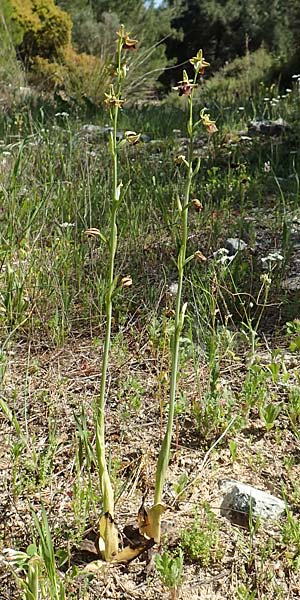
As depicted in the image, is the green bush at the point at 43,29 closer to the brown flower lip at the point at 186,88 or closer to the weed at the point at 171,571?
the brown flower lip at the point at 186,88

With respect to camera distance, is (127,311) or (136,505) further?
(127,311)

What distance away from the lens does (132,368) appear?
2.04m

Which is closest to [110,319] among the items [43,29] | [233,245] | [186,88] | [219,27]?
[186,88]

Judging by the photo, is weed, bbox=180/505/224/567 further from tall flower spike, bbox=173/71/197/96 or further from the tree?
the tree

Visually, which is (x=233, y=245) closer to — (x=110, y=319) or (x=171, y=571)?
(x=110, y=319)

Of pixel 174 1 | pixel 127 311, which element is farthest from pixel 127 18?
pixel 127 311

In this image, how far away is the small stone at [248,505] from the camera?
1413 millimetres

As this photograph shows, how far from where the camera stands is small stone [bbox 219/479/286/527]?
1413 millimetres

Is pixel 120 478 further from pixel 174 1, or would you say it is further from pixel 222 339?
pixel 174 1

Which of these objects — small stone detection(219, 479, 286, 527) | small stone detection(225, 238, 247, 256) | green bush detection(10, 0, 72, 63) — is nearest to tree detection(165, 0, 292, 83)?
green bush detection(10, 0, 72, 63)

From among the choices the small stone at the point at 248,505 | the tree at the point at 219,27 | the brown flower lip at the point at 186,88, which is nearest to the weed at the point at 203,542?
the small stone at the point at 248,505

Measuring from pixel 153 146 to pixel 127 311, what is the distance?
7.77ft

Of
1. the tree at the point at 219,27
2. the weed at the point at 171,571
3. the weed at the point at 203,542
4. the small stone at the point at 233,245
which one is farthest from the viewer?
the tree at the point at 219,27

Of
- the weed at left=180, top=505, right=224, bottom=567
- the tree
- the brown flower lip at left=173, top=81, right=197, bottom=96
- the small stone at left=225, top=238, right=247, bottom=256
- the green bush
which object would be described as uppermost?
the tree
